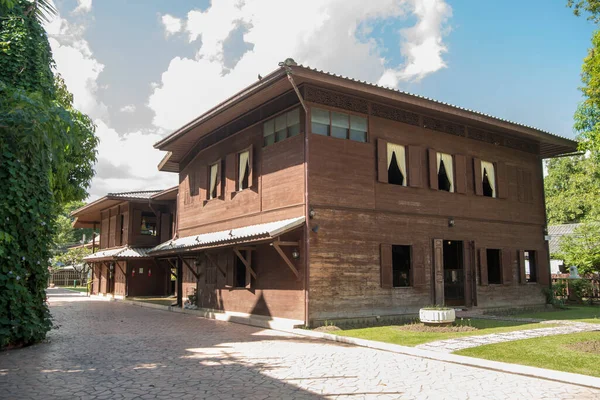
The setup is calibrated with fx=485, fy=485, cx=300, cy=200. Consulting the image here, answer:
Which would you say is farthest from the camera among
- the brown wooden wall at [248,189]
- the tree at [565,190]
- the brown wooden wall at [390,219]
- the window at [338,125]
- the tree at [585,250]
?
the tree at [565,190]

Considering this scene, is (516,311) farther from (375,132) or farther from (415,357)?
(415,357)

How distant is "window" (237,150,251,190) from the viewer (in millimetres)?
14916

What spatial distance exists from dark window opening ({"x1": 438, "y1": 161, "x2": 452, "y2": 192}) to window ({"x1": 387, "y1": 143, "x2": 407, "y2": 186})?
1825mm

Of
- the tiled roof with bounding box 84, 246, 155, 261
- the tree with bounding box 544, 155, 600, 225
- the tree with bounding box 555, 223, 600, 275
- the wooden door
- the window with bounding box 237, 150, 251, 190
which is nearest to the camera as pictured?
the wooden door

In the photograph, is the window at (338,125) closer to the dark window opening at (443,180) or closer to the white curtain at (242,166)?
the white curtain at (242,166)

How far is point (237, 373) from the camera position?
6855mm

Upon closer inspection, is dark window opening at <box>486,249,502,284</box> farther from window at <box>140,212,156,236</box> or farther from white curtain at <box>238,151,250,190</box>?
window at <box>140,212,156,236</box>

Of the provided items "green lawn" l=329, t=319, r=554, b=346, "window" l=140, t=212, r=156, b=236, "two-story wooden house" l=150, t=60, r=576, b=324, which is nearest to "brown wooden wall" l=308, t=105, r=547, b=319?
"two-story wooden house" l=150, t=60, r=576, b=324

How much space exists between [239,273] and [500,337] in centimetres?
807

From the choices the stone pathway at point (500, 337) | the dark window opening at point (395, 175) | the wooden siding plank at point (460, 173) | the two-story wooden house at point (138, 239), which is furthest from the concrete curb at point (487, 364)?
the two-story wooden house at point (138, 239)

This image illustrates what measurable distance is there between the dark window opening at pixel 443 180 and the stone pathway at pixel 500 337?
16.7ft

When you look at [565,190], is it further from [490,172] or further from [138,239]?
[138,239]

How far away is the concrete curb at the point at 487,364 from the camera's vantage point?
6305 millimetres

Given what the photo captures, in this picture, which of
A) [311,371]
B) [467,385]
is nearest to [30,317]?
[311,371]
